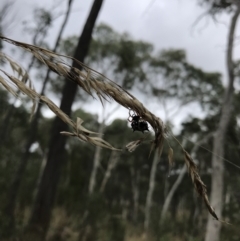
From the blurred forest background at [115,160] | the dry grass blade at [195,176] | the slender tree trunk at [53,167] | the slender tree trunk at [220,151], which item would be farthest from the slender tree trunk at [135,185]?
the dry grass blade at [195,176]

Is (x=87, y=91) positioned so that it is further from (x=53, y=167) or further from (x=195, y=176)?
(x=53, y=167)

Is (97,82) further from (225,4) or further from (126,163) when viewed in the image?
(126,163)

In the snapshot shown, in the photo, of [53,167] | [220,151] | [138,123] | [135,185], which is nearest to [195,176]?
[138,123]

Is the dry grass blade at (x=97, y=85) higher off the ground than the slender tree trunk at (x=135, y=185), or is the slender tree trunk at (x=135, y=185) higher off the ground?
the slender tree trunk at (x=135, y=185)

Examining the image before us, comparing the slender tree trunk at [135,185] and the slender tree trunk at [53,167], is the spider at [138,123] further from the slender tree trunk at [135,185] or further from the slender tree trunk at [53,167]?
the slender tree trunk at [135,185]

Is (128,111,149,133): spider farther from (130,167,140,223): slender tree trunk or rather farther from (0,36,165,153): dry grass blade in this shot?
(130,167,140,223): slender tree trunk

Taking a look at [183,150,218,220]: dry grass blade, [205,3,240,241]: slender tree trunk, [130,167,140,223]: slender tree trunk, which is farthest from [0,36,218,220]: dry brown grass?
[130,167,140,223]: slender tree trunk
